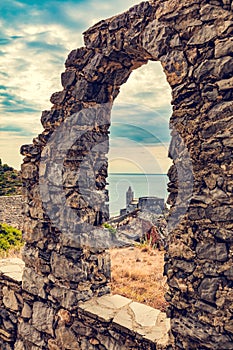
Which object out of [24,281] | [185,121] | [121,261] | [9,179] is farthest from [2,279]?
[9,179]

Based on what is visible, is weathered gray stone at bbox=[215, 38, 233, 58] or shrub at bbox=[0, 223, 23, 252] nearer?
weathered gray stone at bbox=[215, 38, 233, 58]

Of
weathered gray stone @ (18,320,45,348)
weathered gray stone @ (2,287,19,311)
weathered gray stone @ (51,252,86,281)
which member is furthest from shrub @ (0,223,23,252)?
weathered gray stone @ (51,252,86,281)

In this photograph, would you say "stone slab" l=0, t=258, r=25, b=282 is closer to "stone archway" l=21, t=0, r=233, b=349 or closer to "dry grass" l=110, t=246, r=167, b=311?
"stone archway" l=21, t=0, r=233, b=349

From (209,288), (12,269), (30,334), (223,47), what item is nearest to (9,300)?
(12,269)

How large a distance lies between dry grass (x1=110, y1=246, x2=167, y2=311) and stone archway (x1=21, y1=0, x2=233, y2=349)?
0.54 metres

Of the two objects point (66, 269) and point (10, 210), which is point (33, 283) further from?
point (10, 210)

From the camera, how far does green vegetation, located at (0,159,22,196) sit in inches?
936

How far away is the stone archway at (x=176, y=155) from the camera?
2.53m

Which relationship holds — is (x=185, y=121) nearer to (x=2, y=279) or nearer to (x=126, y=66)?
(x=126, y=66)

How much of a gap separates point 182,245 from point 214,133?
917 mm

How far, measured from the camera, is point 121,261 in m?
6.03

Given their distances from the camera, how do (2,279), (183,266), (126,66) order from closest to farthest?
(183,266) → (126,66) → (2,279)

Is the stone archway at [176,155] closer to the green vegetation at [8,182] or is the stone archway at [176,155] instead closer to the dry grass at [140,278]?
the dry grass at [140,278]

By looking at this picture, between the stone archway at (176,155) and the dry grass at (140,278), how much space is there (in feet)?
1.77
